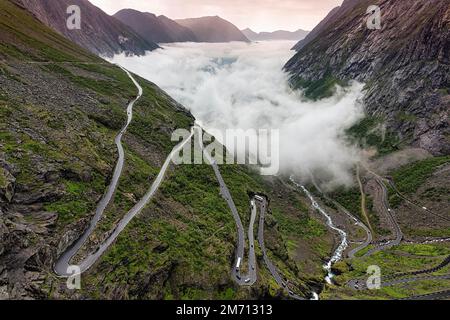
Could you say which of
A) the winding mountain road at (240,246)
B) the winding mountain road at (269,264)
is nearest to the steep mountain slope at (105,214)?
the winding mountain road at (240,246)

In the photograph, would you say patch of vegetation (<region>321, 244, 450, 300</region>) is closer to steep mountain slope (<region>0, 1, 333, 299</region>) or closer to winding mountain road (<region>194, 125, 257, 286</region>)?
steep mountain slope (<region>0, 1, 333, 299</region>)

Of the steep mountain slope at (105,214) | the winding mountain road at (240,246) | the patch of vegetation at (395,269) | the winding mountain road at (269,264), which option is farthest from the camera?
the patch of vegetation at (395,269)

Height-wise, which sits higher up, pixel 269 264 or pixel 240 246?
pixel 240 246

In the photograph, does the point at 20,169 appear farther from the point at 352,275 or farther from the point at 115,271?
the point at 352,275

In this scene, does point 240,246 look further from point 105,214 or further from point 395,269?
point 395,269

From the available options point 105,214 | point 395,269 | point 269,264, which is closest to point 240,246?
point 269,264

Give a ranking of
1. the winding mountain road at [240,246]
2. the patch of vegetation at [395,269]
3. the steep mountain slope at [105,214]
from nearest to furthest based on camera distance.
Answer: the steep mountain slope at [105,214] < the winding mountain road at [240,246] < the patch of vegetation at [395,269]

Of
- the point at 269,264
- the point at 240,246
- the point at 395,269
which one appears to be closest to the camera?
the point at 240,246

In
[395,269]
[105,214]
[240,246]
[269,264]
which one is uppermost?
[105,214]

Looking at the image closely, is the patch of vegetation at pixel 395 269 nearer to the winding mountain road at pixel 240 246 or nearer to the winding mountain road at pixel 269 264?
the winding mountain road at pixel 269 264
